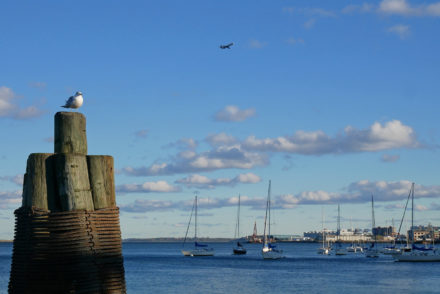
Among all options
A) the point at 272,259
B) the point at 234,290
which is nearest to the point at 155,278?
the point at 234,290

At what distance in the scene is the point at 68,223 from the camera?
8.48 m

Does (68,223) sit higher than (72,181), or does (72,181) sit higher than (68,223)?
(72,181)

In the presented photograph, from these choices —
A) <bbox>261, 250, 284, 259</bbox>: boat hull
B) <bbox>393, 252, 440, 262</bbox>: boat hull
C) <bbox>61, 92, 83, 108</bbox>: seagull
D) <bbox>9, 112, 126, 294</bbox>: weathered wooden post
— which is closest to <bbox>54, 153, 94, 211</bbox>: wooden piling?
<bbox>9, 112, 126, 294</bbox>: weathered wooden post

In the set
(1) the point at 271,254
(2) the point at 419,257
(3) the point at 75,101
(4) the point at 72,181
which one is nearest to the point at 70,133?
(4) the point at 72,181

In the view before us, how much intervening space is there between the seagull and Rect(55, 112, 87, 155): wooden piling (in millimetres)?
940

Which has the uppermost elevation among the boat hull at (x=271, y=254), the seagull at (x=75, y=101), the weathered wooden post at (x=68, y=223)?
the seagull at (x=75, y=101)

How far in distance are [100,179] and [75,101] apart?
170cm

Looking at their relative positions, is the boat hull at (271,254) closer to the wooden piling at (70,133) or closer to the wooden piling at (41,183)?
the wooden piling at (70,133)

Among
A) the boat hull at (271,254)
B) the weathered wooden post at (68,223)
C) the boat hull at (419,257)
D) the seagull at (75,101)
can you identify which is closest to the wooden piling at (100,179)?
the weathered wooden post at (68,223)

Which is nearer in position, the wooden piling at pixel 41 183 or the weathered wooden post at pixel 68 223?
the weathered wooden post at pixel 68 223

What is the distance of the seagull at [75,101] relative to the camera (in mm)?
10016

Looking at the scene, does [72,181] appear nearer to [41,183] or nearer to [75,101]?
[41,183]

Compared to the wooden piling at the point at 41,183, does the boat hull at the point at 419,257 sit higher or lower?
lower

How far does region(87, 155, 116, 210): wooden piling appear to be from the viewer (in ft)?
29.0
